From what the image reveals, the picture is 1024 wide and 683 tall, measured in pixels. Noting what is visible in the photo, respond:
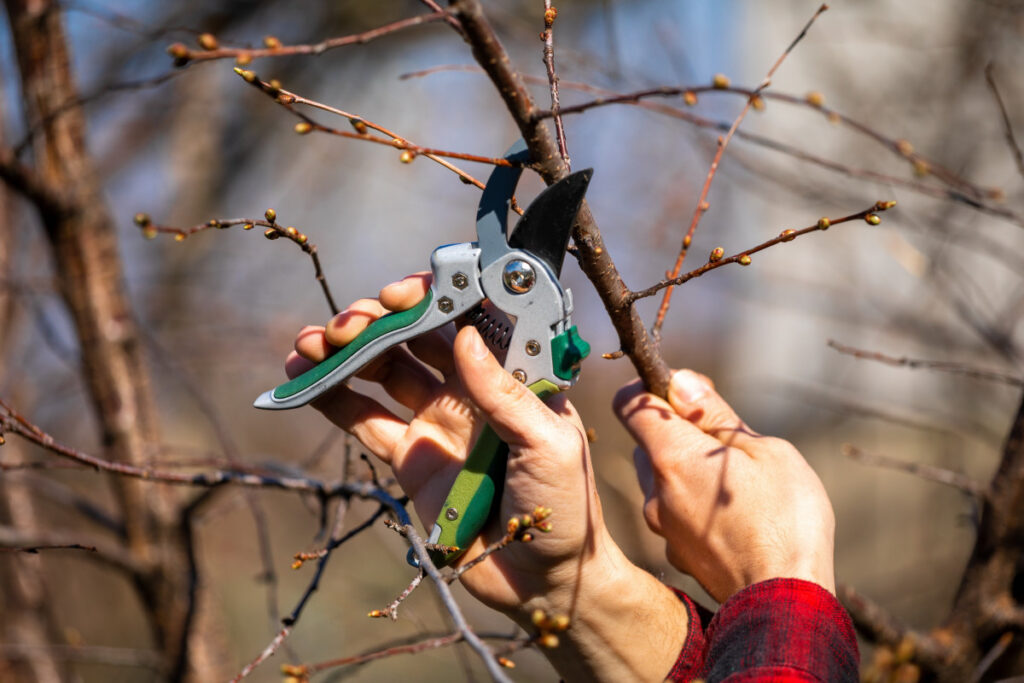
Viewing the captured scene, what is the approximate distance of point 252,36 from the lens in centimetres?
529

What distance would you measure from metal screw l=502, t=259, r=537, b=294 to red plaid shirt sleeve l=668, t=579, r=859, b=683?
2.53 ft

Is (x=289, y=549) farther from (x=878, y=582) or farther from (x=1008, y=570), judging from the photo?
(x=1008, y=570)

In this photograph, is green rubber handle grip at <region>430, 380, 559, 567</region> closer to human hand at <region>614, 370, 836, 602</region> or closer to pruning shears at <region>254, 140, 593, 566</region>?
pruning shears at <region>254, 140, 593, 566</region>

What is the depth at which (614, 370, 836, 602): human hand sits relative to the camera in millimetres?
1587

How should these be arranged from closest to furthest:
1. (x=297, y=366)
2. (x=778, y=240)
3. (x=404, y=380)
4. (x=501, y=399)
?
(x=778, y=240) < (x=501, y=399) < (x=297, y=366) < (x=404, y=380)

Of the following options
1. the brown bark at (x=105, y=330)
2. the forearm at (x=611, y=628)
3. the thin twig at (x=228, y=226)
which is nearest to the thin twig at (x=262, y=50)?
the thin twig at (x=228, y=226)

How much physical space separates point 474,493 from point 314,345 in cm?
47

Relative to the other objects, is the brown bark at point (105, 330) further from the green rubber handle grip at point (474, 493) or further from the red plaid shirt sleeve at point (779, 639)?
the red plaid shirt sleeve at point (779, 639)

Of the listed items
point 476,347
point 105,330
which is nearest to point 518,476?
point 476,347

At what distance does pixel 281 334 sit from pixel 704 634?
271cm

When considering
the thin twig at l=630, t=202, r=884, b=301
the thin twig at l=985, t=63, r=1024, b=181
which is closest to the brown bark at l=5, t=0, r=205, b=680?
the thin twig at l=630, t=202, r=884, b=301

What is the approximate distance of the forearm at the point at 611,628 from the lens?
1565 millimetres

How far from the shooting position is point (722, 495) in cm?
167

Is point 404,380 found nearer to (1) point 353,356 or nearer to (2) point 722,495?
(1) point 353,356
